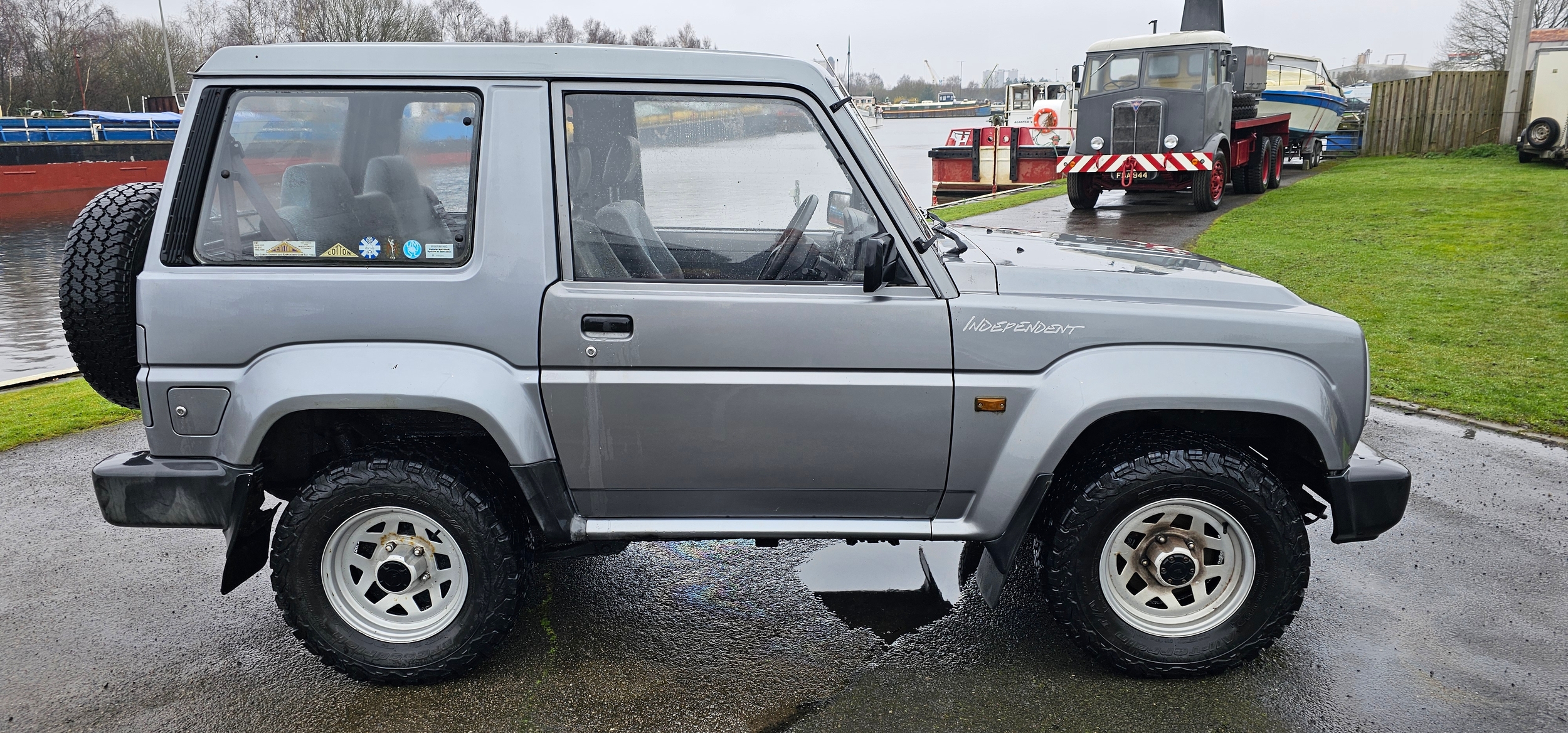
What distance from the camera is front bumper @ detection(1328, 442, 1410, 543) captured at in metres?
3.16

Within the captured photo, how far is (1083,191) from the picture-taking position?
1686 cm

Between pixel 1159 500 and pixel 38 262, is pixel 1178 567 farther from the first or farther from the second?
pixel 38 262

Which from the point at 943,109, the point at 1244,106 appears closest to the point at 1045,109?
the point at 1244,106

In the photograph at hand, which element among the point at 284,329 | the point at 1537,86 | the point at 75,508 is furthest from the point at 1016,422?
the point at 1537,86

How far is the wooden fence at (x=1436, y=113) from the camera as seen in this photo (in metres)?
23.5

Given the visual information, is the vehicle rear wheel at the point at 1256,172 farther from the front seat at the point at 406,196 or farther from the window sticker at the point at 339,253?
the window sticker at the point at 339,253

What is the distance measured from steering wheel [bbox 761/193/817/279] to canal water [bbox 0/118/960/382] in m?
0.30

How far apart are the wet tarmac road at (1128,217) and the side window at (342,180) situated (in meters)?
10.1

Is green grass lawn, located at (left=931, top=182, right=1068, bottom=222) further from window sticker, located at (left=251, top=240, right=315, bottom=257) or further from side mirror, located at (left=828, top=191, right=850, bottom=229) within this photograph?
window sticker, located at (left=251, top=240, right=315, bottom=257)

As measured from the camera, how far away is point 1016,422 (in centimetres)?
305

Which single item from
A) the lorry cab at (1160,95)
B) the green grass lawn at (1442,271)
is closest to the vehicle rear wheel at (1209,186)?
the lorry cab at (1160,95)

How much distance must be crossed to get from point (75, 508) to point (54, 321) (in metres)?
10.1

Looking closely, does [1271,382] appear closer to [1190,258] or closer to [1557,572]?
[1190,258]

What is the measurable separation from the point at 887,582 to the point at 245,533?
2.35 m
